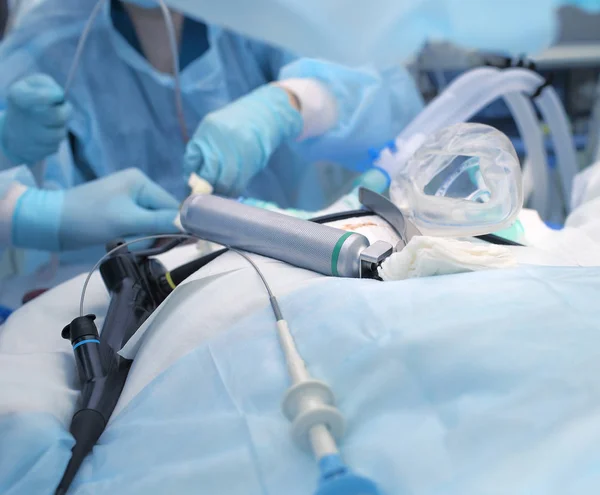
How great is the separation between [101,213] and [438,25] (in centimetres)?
83

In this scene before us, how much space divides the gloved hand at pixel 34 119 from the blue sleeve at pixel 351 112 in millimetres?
513

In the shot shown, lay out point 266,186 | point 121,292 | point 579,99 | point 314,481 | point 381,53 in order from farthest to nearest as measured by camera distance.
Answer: point 579,99 → point 266,186 → point 381,53 → point 121,292 → point 314,481

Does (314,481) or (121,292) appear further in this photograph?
(121,292)

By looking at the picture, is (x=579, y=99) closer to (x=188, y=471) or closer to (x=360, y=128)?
(x=360, y=128)

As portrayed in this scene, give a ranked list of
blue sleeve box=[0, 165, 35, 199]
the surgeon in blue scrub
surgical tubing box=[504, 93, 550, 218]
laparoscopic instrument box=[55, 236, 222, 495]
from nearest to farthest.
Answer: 1. laparoscopic instrument box=[55, 236, 222, 495]
2. blue sleeve box=[0, 165, 35, 199]
3. the surgeon in blue scrub
4. surgical tubing box=[504, 93, 550, 218]

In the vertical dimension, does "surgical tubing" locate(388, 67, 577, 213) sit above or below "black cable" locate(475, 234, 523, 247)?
below

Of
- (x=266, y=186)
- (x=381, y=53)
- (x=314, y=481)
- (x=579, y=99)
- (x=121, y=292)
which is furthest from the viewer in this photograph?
(x=579, y=99)

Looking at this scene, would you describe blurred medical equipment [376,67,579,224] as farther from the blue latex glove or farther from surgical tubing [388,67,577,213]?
the blue latex glove

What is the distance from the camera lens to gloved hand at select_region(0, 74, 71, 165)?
3.66 ft

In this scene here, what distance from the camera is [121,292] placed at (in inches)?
25.4

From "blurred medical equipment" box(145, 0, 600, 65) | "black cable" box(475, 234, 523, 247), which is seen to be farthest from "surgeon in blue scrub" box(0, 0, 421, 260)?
"black cable" box(475, 234, 523, 247)

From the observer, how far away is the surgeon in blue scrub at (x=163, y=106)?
3.76 ft

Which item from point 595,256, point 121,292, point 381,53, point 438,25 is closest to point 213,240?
point 121,292

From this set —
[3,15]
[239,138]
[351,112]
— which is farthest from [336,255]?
[3,15]
